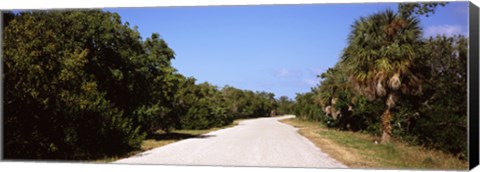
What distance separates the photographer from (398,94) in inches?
864

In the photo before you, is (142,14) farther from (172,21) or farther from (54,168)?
(54,168)

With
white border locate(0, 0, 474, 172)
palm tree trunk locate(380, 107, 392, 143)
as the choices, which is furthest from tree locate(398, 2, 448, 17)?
palm tree trunk locate(380, 107, 392, 143)

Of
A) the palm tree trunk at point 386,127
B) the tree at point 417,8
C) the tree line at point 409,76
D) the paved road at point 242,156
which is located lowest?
the paved road at point 242,156

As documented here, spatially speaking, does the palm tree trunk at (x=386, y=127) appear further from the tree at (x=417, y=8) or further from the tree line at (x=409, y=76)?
the tree at (x=417, y=8)

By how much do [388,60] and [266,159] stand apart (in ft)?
23.0

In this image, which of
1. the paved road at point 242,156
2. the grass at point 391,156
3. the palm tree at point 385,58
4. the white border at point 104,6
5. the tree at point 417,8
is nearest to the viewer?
the grass at point 391,156

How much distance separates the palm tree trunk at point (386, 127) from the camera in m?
21.4

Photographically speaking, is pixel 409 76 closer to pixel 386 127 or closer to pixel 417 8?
pixel 386 127

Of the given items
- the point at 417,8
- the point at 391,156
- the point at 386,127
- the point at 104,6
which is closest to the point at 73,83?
the point at 104,6

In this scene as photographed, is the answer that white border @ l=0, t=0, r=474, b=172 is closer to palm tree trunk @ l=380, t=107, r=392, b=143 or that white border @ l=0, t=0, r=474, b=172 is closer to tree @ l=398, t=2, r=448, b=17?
tree @ l=398, t=2, r=448, b=17

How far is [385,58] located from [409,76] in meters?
1.86

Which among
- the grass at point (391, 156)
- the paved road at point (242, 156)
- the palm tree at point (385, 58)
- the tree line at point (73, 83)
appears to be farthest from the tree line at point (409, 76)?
the tree line at point (73, 83)

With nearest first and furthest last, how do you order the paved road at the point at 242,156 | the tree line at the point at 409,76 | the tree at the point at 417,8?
the tree at the point at 417,8
the tree line at the point at 409,76
the paved road at the point at 242,156

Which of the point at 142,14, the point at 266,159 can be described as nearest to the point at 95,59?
the point at 142,14
